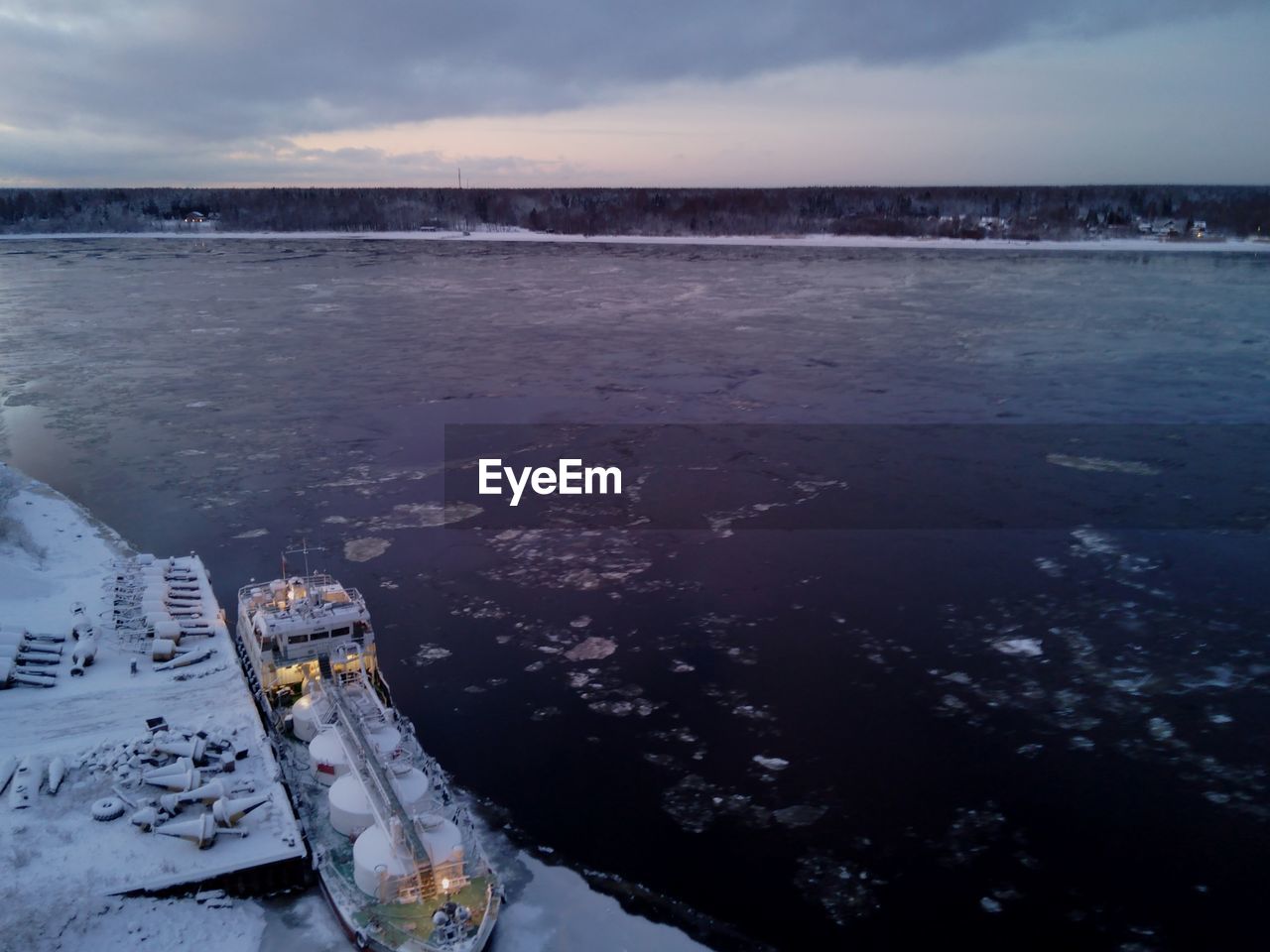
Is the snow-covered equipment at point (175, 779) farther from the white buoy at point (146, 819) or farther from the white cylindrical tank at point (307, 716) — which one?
the white cylindrical tank at point (307, 716)

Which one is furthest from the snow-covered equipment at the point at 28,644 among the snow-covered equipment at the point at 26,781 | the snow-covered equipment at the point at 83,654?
the snow-covered equipment at the point at 26,781

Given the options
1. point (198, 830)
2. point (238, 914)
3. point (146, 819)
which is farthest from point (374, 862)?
point (146, 819)

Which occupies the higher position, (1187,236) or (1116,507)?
(1187,236)

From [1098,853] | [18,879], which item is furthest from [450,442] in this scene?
[1098,853]

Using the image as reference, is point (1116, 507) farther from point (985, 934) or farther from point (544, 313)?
point (544, 313)

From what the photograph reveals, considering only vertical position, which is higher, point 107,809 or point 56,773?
point 56,773

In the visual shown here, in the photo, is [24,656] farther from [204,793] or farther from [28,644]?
[204,793]

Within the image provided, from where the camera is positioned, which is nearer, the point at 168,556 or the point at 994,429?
the point at 168,556
